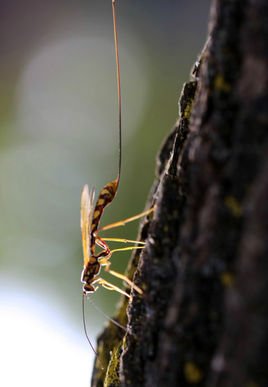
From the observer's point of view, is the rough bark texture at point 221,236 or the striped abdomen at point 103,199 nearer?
the rough bark texture at point 221,236

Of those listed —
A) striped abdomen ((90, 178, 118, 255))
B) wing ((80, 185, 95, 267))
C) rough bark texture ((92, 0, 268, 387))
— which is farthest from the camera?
wing ((80, 185, 95, 267))

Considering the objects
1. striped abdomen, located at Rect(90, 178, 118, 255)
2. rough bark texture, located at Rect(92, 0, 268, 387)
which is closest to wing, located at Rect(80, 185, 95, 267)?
striped abdomen, located at Rect(90, 178, 118, 255)

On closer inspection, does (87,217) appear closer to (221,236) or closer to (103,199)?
(103,199)

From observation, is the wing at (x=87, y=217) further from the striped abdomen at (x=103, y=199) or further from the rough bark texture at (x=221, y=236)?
the rough bark texture at (x=221, y=236)

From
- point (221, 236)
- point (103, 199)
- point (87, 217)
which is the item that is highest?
point (103, 199)

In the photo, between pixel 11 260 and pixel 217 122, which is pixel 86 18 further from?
pixel 217 122

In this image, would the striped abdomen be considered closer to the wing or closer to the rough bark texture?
the wing

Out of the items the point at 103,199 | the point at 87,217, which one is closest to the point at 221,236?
the point at 103,199

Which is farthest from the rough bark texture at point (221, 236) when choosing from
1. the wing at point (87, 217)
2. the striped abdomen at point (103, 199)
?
the wing at point (87, 217)

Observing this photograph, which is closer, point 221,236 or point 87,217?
point 221,236
